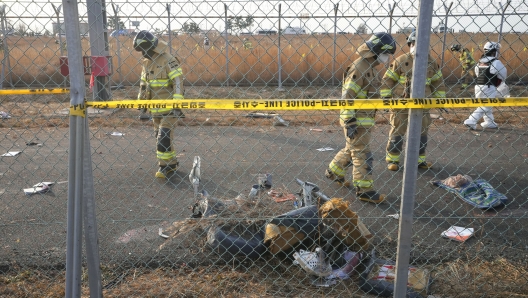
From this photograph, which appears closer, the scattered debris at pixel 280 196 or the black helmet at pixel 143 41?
the scattered debris at pixel 280 196

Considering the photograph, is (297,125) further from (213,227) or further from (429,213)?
(213,227)

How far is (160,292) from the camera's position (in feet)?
10.9

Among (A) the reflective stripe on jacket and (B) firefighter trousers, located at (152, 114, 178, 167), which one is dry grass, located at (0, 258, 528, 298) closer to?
(A) the reflective stripe on jacket

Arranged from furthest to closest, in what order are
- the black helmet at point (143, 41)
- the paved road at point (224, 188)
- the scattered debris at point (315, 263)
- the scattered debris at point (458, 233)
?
the black helmet at point (143, 41) < the scattered debris at point (458, 233) < the paved road at point (224, 188) < the scattered debris at point (315, 263)

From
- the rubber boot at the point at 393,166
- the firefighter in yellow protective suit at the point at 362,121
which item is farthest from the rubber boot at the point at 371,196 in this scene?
the rubber boot at the point at 393,166

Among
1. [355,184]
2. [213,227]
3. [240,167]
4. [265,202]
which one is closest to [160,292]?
[213,227]

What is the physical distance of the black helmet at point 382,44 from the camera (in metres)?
5.00

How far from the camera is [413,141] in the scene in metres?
2.38

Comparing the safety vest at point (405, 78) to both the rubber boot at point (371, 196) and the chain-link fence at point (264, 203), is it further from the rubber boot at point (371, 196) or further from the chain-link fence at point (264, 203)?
the rubber boot at point (371, 196)

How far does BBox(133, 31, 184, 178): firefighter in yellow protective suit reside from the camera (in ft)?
19.8

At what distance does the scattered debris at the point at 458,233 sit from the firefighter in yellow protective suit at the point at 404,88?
1.65m

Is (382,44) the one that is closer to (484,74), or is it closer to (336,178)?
(336,178)

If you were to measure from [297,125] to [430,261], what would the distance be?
597cm

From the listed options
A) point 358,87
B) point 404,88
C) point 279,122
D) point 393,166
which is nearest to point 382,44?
point 358,87
